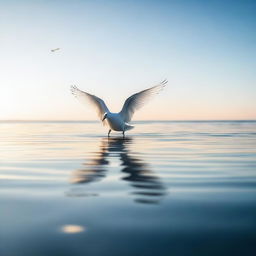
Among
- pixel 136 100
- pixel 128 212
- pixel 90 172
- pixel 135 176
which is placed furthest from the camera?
pixel 136 100

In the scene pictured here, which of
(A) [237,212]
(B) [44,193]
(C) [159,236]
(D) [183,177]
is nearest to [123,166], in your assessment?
(D) [183,177]

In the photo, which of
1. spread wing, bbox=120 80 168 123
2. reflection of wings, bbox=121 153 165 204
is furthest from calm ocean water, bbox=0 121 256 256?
spread wing, bbox=120 80 168 123

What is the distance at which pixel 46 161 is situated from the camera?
459 inches

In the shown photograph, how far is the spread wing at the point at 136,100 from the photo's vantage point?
23.5 m

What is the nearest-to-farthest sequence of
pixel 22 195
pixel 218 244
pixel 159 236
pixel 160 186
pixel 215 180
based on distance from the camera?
pixel 218 244, pixel 159 236, pixel 22 195, pixel 160 186, pixel 215 180

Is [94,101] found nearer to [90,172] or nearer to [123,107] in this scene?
[123,107]

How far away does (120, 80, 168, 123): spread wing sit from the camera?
23.5 metres

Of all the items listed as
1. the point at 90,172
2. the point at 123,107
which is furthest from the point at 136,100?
the point at 90,172

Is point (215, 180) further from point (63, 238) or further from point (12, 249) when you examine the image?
point (12, 249)

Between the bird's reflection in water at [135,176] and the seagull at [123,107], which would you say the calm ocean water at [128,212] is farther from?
the seagull at [123,107]

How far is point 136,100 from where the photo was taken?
24.2 meters

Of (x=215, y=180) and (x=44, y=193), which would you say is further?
(x=215, y=180)

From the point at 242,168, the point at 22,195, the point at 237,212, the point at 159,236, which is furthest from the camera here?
the point at 242,168

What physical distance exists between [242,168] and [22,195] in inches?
249
